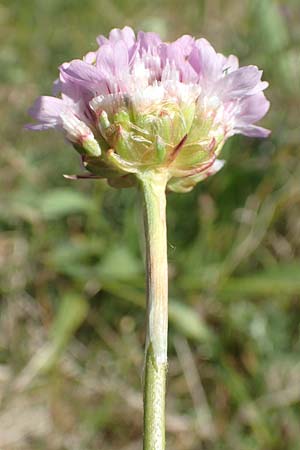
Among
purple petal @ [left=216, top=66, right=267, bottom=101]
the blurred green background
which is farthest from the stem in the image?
the blurred green background

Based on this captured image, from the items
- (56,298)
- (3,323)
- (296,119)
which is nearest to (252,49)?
(296,119)

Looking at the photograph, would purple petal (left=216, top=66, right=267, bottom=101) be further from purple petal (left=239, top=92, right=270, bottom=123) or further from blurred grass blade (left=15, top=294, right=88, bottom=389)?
blurred grass blade (left=15, top=294, right=88, bottom=389)

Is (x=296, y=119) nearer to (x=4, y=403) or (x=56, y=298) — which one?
(x=56, y=298)

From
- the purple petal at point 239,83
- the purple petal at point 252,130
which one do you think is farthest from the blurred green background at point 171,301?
the purple petal at point 239,83

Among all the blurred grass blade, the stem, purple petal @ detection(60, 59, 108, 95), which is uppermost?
purple petal @ detection(60, 59, 108, 95)

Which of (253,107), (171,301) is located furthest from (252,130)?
(171,301)
